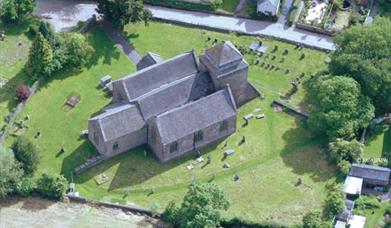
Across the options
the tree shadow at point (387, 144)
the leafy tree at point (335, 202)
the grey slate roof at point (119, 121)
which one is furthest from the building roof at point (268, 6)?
the leafy tree at point (335, 202)

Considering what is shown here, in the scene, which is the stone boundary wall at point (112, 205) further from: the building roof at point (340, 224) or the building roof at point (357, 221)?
the building roof at point (357, 221)

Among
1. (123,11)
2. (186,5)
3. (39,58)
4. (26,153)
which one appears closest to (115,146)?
(26,153)

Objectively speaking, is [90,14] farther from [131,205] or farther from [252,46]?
[131,205]

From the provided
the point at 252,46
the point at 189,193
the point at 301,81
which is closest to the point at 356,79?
the point at 301,81

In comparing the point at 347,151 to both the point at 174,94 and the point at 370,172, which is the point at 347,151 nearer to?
the point at 370,172

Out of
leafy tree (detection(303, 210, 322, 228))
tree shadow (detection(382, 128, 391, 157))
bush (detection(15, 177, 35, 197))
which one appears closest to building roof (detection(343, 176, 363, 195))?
leafy tree (detection(303, 210, 322, 228))

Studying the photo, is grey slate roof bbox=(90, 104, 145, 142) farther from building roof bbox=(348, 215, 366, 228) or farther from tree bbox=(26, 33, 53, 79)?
building roof bbox=(348, 215, 366, 228)
